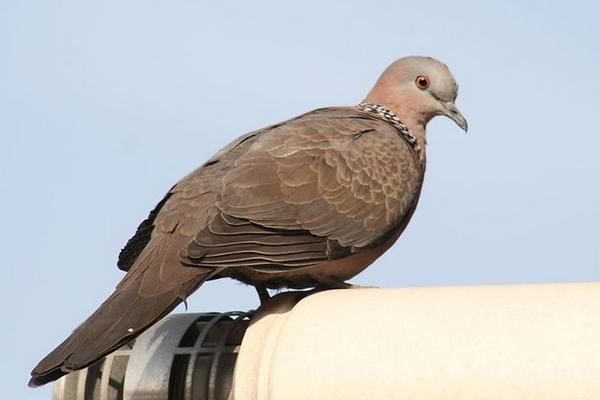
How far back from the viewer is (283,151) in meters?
5.65

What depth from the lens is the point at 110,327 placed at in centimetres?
465

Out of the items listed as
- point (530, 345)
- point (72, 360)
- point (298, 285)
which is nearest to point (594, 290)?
point (530, 345)

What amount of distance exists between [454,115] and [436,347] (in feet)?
10.4

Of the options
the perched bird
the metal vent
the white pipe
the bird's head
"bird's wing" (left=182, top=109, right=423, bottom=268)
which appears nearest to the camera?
the white pipe

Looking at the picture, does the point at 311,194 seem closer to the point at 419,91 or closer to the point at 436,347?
the point at 419,91

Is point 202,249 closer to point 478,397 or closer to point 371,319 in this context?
point 371,319

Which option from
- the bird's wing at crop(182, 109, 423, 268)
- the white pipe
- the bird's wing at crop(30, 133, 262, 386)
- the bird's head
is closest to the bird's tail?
the bird's wing at crop(30, 133, 262, 386)

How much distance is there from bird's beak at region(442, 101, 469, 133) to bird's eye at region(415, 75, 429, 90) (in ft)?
0.42

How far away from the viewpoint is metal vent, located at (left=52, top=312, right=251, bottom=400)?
14.4 feet

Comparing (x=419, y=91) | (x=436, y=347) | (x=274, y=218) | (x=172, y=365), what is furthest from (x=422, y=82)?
(x=436, y=347)

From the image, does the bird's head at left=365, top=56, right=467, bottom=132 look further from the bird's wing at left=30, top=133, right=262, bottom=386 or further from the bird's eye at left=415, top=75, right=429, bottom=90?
the bird's wing at left=30, top=133, right=262, bottom=386

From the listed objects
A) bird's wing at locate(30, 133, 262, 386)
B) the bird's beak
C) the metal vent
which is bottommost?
the metal vent

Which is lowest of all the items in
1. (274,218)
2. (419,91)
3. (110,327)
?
(110,327)

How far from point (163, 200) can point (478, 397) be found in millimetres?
2535
